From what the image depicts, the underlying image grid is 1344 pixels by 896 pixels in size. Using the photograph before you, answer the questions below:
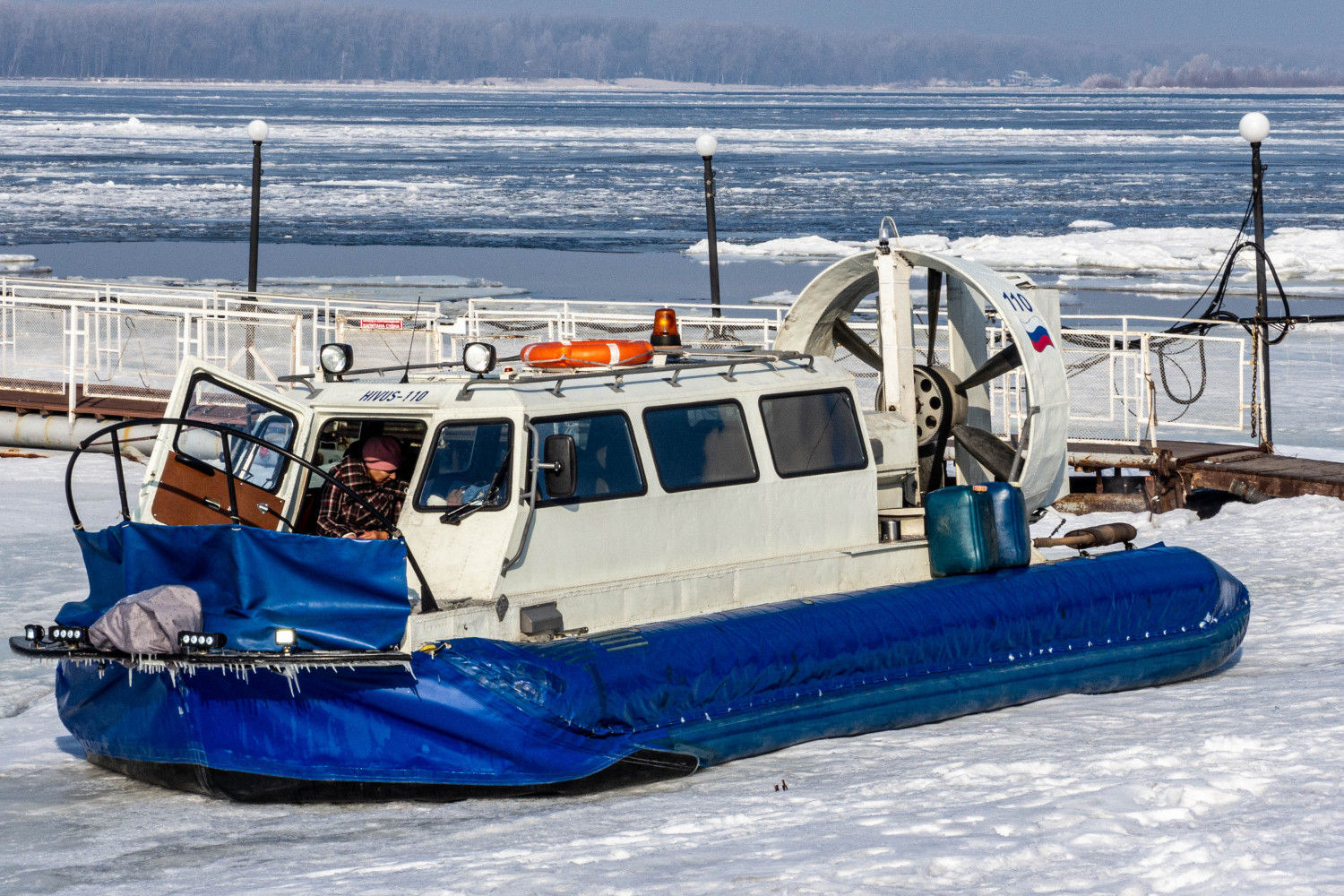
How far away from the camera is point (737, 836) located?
5.69 m

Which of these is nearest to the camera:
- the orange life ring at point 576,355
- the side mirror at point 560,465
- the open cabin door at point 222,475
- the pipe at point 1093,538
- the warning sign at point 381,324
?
the side mirror at point 560,465

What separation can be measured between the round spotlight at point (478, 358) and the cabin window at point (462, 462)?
40 cm

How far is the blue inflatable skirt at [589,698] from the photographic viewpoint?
639cm

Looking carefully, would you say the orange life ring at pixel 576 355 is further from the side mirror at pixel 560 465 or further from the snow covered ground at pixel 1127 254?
the snow covered ground at pixel 1127 254

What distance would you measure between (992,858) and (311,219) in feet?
132

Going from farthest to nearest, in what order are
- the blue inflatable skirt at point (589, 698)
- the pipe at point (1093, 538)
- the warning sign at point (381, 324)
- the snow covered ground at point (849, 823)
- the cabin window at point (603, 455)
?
A: the warning sign at point (381, 324), the pipe at point (1093, 538), the cabin window at point (603, 455), the blue inflatable skirt at point (589, 698), the snow covered ground at point (849, 823)

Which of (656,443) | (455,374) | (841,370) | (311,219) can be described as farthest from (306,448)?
(311,219)

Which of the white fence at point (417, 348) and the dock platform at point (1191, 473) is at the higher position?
the white fence at point (417, 348)

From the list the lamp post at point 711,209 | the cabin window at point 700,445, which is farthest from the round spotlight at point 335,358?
the lamp post at point 711,209

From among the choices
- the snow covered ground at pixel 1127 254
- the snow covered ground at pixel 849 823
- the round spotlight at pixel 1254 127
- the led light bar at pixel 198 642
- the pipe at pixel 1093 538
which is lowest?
the snow covered ground at pixel 849 823

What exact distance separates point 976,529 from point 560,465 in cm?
239

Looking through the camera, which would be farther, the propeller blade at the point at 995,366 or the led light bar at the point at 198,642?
the propeller blade at the point at 995,366

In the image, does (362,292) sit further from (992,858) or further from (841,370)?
(992,858)

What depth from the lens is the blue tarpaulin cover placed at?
20.8 feet
